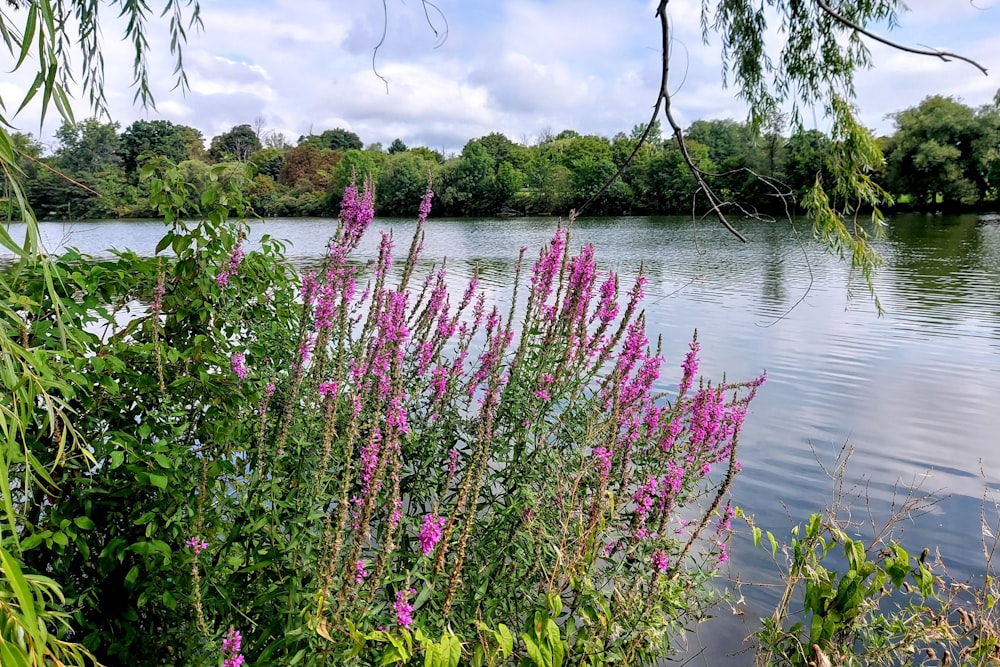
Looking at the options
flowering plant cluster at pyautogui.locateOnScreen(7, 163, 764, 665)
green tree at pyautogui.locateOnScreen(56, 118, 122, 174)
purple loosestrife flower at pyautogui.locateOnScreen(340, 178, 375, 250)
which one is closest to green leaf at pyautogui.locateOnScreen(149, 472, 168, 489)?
flowering plant cluster at pyautogui.locateOnScreen(7, 163, 764, 665)

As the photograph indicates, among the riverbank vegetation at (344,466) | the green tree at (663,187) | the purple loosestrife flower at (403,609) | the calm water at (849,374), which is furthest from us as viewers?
the green tree at (663,187)

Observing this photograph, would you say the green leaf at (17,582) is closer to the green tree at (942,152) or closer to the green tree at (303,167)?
the green tree at (303,167)

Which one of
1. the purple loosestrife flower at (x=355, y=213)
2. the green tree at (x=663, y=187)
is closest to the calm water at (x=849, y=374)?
the purple loosestrife flower at (x=355, y=213)

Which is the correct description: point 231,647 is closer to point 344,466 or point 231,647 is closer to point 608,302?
point 344,466

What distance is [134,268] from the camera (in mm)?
2564

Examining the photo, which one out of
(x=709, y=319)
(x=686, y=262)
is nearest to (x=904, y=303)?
(x=709, y=319)

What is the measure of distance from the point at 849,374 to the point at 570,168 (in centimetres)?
5926

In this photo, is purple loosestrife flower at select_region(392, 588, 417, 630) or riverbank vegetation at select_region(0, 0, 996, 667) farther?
riverbank vegetation at select_region(0, 0, 996, 667)

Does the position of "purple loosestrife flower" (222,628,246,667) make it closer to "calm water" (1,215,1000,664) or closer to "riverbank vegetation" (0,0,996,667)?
"riverbank vegetation" (0,0,996,667)

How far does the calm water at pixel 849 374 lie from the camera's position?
5598mm

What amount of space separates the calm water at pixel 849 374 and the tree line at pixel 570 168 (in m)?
0.64

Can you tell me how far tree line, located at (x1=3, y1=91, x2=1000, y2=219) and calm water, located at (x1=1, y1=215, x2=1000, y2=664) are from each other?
25.2 inches

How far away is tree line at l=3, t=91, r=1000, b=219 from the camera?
335cm

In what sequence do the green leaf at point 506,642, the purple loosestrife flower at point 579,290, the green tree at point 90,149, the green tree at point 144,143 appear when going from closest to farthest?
the green leaf at point 506,642 → the green tree at point 90,149 → the purple loosestrife flower at point 579,290 → the green tree at point 144,143
